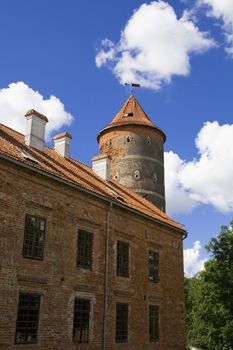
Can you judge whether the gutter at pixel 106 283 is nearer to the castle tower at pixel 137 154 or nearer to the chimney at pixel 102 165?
the chimney at pixel 102 165

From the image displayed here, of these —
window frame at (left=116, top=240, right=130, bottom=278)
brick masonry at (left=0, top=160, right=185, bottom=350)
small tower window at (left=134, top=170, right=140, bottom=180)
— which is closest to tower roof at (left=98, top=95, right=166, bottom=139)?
small tower window at (left=134, top=170, right=140, bottom=180)

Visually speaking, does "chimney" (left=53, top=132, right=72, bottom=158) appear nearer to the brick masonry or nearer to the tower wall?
the brick masonry

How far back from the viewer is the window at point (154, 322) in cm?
1944

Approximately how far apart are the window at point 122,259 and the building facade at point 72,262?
4 cm

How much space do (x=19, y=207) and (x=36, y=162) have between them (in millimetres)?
2205

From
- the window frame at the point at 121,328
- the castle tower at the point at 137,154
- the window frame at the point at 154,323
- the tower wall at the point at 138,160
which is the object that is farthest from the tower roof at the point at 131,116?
the window frame at the point at 121,328

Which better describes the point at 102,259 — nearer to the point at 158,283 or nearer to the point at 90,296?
the point at 90,296

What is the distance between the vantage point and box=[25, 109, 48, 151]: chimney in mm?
17688

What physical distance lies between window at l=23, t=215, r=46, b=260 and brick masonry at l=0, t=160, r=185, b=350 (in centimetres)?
20

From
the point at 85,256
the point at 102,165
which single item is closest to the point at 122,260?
the point at 85,256

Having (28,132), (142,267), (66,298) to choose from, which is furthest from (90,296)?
(28,132)

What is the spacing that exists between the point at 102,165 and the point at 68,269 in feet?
28.7

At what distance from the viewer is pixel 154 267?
2061 centimetres

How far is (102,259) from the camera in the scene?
17062 millimetres
